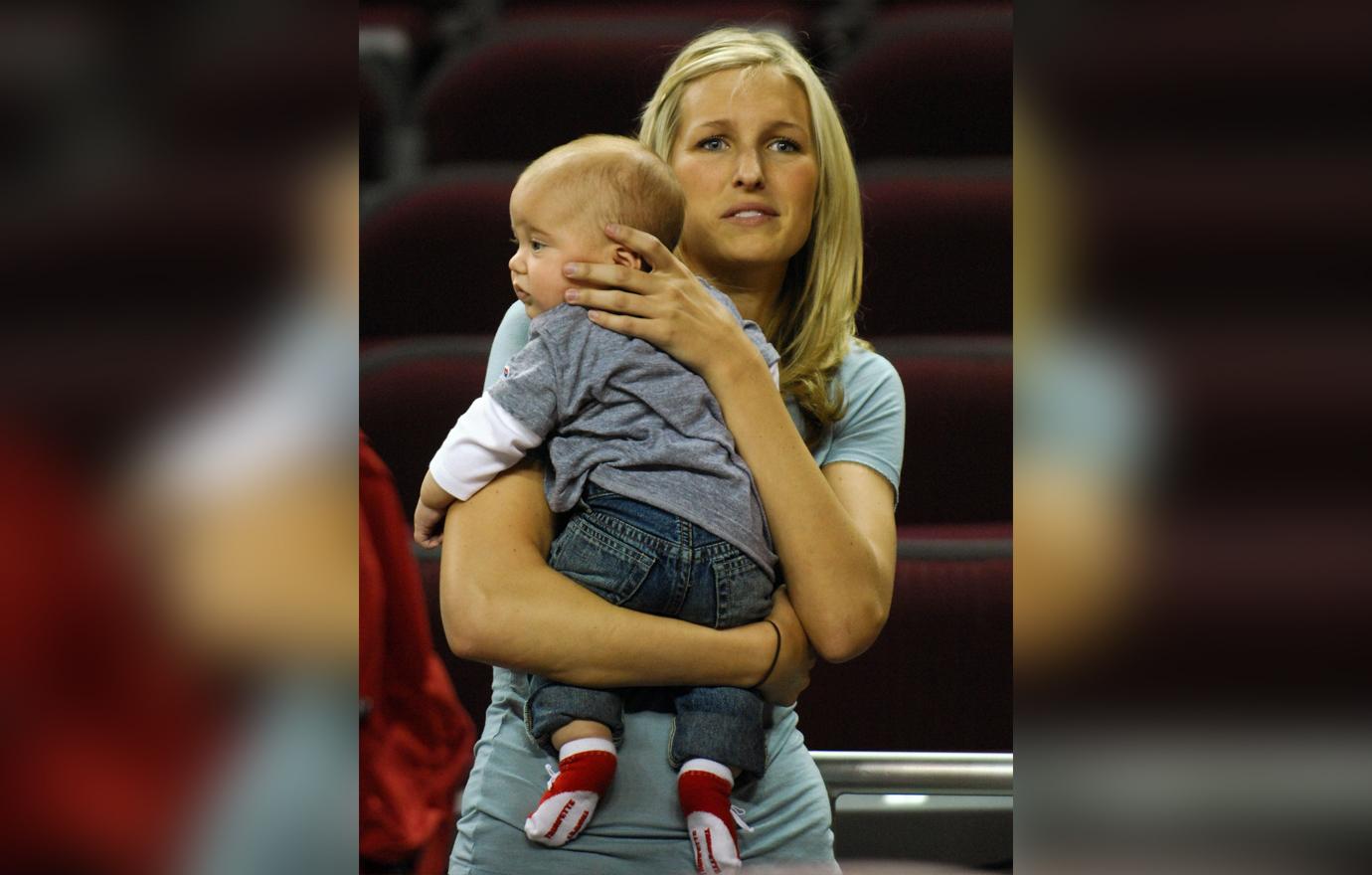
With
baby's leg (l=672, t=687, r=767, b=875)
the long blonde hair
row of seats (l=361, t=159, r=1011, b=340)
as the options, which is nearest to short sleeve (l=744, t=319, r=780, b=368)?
the long blonde hair

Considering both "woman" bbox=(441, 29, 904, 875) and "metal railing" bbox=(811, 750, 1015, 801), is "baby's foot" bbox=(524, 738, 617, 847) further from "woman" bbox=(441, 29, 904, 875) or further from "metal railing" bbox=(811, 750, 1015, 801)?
"metal railing" bbox=(811, 750, 1015, 801)

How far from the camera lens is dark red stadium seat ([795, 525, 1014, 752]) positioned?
2.03 ft

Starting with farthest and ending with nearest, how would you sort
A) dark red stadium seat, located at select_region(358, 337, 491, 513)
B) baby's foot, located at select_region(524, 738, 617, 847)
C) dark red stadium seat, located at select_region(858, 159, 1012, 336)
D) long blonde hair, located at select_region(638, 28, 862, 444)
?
dark red stadium seat, located at select_region(858, 159, 1012, 336)
dark red stadium seat, located at select_region(358, 337, 491, 513)
long blonde hair, located at select_region(638, 28, 862, 444)
baby's foot, located at select_region(524, 738, 617, 847)

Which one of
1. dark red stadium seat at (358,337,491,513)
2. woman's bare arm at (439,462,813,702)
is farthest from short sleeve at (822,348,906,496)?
dark red stadium seat at (358,337,491,513)

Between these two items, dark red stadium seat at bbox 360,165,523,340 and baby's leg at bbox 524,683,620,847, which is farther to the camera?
dark red stadium seat at bbox 360,165,523,340

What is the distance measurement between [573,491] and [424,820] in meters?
0.16

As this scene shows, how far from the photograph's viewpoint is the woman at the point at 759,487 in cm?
40

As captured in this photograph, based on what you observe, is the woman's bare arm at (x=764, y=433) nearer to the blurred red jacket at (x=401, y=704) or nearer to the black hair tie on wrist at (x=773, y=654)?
the black hair tie on wrist at (x=773, y=654)

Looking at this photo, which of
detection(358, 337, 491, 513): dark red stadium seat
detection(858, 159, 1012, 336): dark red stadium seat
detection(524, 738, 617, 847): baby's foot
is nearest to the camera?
detection(524, 738, 617, 847): baby's foot

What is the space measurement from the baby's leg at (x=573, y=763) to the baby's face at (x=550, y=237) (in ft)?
0.45

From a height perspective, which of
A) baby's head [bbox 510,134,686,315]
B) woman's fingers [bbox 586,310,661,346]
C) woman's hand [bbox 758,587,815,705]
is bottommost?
woman's hand [bbox 758,587,815,705]

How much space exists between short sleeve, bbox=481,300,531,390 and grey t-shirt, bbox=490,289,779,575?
0.04 m

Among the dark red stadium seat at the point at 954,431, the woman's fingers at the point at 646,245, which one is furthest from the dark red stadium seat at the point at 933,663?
the woman's fingers at the point at 646,245

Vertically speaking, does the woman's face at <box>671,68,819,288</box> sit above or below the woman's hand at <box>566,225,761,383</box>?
above
